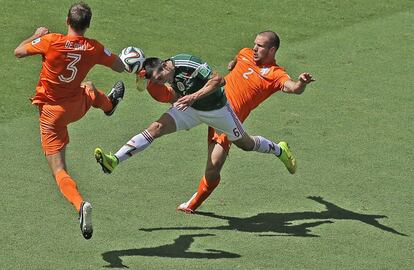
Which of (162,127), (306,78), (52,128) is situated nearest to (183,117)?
(162,127)

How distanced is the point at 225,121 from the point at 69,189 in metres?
2.27

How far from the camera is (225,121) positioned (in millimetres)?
13414

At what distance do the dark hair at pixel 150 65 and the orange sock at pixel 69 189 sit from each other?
1.68 metres

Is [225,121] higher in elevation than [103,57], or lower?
lower

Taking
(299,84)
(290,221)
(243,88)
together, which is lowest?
(290,221)

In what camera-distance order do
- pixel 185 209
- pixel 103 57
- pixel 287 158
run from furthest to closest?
1. pixel 287 158
2. pixel 185 209
3. pixel 103 57

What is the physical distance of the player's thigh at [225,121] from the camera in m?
13.4

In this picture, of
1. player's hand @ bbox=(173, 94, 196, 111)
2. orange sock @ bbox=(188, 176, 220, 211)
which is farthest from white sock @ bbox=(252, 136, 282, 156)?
player's hand @ bbox=(173, 94, 196, 111)

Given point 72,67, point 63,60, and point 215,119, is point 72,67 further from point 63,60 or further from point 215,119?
point 215,119

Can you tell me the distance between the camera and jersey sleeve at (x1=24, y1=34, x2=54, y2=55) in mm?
12383

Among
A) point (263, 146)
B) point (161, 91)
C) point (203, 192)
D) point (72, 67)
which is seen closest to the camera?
point (72, 67)

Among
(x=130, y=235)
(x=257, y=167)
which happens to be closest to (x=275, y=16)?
(x=257, y=167)

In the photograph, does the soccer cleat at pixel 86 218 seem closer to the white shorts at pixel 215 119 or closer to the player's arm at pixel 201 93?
the player's arm at pixel 201 93

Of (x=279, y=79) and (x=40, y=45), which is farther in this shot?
(x=279, y=79)
